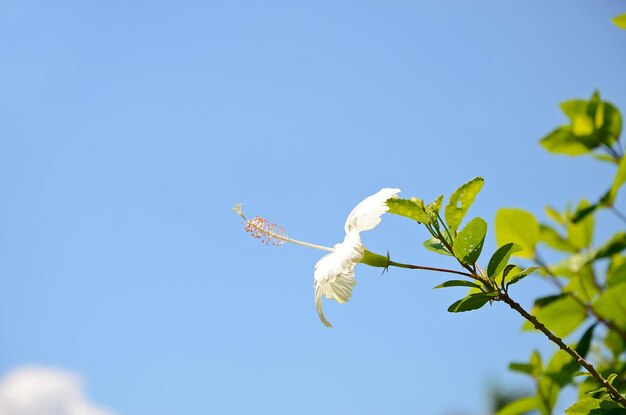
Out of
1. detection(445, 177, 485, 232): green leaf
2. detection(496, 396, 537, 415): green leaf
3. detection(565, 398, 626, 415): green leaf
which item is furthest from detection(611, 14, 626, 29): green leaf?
detection(496, 396, 537, 415): green leaf

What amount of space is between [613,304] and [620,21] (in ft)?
2.58

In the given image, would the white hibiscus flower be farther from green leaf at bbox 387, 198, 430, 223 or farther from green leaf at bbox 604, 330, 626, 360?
green leaf at bbox 604, 330, 626, 360

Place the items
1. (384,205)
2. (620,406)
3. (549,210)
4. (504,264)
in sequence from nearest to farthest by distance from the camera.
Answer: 1. (620,406)
2. (504,264)
3. (384,205)
4. (549,210)

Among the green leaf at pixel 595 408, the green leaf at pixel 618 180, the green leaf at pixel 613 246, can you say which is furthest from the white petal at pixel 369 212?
the green leaf at pixel 613 246

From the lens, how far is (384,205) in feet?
4.52

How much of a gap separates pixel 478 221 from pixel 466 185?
104mm

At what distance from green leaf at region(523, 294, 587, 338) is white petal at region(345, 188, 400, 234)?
80 centimetres

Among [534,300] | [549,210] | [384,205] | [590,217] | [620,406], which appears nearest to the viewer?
[620,406]

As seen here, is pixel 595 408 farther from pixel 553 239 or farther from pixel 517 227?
pixel 553 239

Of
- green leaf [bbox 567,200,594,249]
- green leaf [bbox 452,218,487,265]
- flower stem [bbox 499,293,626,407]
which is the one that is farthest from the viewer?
green leaf [bbox 567,200,594,249]

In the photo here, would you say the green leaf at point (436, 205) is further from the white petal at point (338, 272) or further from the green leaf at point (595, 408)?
the green leaf at point (595, 408)

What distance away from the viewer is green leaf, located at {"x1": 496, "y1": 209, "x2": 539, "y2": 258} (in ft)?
6.66

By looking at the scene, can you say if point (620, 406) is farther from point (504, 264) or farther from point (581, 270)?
point (581, 270)

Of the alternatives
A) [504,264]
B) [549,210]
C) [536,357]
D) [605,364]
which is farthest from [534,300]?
[504,264]
